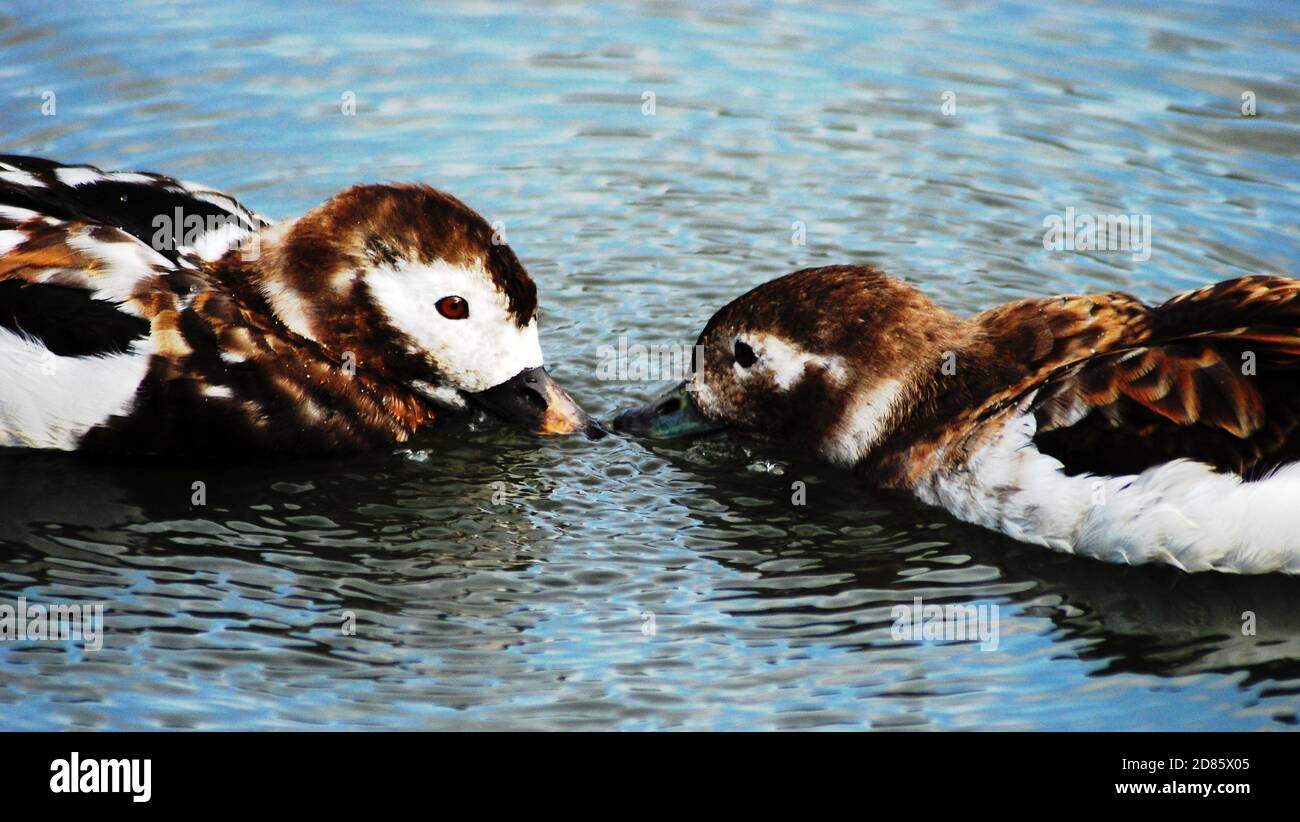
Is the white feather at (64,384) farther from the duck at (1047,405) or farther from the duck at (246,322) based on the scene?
the duck at (1047,405)

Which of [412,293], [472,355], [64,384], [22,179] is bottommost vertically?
[64,384]

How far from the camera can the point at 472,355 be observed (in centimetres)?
953

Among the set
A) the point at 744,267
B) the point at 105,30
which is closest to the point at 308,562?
the point at 744,267

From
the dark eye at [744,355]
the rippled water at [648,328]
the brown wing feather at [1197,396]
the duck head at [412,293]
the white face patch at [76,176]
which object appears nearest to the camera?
the rippled water at [648,328]

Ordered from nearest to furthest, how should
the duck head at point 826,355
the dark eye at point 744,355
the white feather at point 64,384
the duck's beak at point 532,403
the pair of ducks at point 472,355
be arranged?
the pair of ducks at point 472,355
the white feather at point 64,384
the duck head at point 826,355
the dark eye at point 744,355
the duck's beak at point 532,403

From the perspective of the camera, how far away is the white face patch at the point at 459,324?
30.3 feet

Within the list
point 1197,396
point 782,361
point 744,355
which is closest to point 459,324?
point 744,355

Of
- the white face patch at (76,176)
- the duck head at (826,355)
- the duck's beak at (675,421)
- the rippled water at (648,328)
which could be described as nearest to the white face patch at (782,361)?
the duck head at (826,355)

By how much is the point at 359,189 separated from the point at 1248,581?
4868mm

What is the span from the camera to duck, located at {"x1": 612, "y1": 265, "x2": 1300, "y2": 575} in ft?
26.5

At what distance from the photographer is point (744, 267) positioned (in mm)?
11648

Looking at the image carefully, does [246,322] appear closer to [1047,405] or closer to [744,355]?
[744,355]

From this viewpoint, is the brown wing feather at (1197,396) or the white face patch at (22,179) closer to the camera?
the brown wing feather at (1197,396)

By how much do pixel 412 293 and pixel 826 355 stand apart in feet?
7.19
